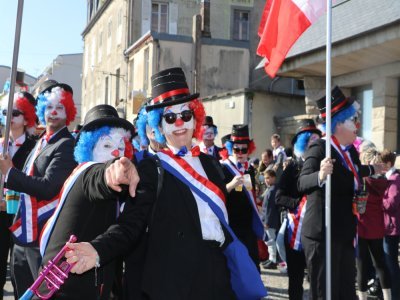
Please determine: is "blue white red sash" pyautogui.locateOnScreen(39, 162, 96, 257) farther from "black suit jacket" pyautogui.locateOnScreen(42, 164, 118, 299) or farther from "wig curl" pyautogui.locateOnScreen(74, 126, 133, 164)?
"wig curl" pyautogui.locateOnScreen(74, 126, 133, 164)

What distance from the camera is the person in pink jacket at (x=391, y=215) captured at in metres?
6.11

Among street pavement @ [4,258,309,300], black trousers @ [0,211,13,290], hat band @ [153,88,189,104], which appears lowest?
street pavement @ [4,258,309,300]

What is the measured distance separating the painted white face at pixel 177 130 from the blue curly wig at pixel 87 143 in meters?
0.47

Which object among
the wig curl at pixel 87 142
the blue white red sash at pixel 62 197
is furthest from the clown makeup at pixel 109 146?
the blue white red sash at pixel 62 197

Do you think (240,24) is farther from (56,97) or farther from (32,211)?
(32,211)

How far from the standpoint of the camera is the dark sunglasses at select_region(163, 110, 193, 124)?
322 centimetres

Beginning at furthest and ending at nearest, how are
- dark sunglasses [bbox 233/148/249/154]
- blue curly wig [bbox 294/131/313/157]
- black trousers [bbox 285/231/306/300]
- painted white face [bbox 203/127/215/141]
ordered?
painted white face [bbox 203/127/215/141], dark sunglasses [bbox 233/148/249/154], blue curly wig [bbox 294/131/313/157], black trousers [bbox 285/231/306/300]

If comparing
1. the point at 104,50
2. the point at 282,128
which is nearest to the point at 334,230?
the point at 282,128

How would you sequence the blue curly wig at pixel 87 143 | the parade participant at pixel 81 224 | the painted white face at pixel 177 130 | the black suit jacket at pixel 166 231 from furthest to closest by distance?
the blue curly wig at pixel 87 143 < the painted white face at pixel 177 130 < the parade participant at pixel 81 224 < the black suit jacket at pixel 166 231

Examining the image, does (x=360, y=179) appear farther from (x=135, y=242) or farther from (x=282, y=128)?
(x=282, y=128)

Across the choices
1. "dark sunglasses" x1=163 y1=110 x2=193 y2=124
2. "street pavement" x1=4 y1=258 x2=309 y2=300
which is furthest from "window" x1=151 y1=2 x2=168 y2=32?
"dark sunglasses" x1=163 y1=110 x2=193 y2=124

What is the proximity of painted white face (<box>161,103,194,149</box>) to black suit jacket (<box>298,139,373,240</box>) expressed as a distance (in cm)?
162

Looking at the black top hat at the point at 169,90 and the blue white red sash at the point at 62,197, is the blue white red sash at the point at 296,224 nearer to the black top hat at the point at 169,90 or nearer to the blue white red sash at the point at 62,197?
the black top hat at the point at 169,90

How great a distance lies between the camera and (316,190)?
4.59m
